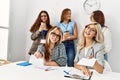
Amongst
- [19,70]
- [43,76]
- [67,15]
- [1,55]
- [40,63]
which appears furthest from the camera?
[1,55]

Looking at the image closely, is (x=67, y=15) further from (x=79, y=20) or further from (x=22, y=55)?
(x=22, y=55)

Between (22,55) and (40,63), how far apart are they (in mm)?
2524

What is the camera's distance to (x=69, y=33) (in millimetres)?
4020

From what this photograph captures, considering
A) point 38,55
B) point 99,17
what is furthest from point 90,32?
point 99,17

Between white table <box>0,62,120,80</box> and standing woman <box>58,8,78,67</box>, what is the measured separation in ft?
4.97

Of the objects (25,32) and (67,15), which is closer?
(67,15)

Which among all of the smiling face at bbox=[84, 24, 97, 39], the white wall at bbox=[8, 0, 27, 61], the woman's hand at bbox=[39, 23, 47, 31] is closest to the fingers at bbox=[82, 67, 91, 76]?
the smiling face at bbox=[84, 24, 97, 39]

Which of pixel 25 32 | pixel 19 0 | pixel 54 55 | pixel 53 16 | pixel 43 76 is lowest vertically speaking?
pixel 43 76

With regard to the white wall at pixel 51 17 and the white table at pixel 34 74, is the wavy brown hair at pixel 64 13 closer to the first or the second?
the white wall at pixel 51 17

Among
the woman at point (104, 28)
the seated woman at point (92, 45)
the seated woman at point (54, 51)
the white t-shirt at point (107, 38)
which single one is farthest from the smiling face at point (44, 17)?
the seated woman at point (92, 45)

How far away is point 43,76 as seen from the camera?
2.15 m

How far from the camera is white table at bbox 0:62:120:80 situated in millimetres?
2084

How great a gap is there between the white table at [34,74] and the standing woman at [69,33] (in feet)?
4.97

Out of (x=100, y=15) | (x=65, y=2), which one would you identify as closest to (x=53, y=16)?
(x=65, y=2)
